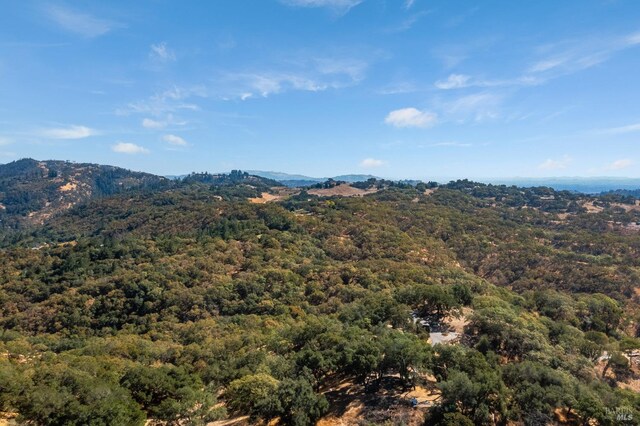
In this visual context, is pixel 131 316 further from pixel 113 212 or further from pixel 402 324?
pixel 113 212

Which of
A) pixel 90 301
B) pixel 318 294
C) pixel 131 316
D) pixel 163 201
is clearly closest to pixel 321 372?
pixel 318 294

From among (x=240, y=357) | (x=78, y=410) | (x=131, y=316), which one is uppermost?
(x=78, y=410)
